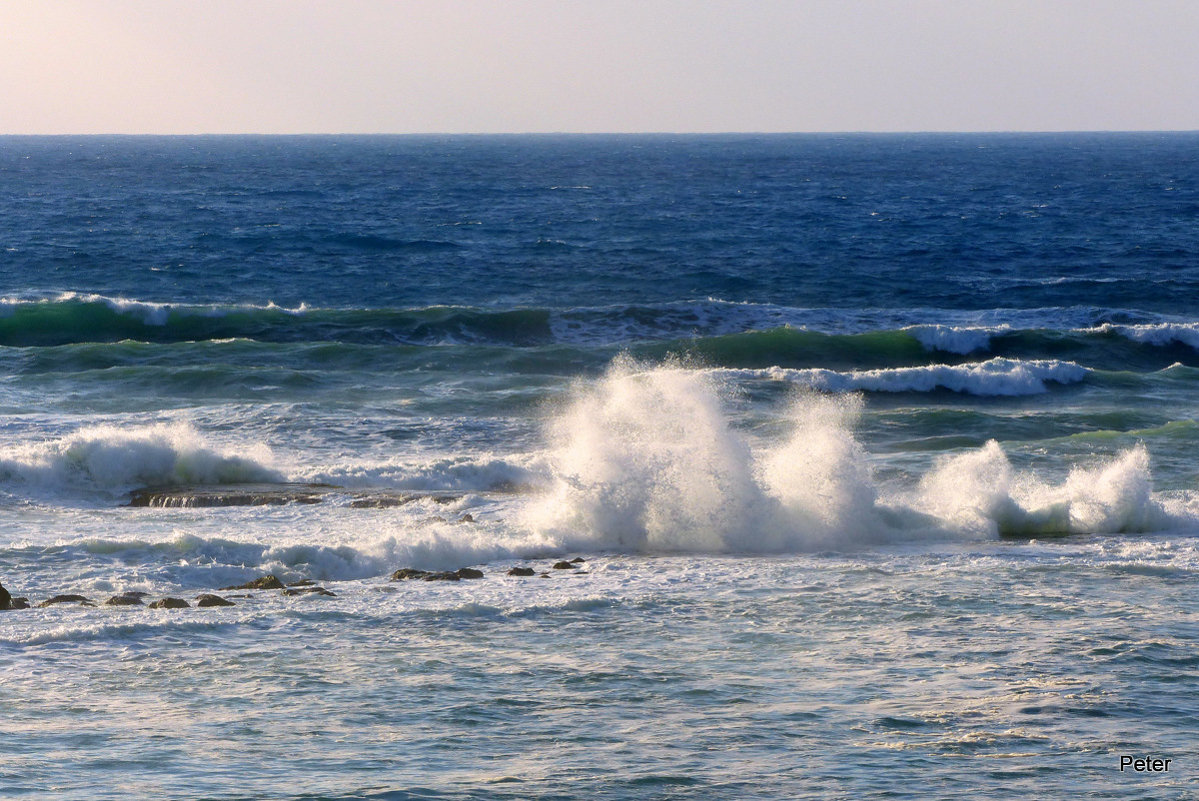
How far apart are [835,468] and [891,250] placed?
111ft

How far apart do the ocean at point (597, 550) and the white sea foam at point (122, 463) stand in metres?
0.05

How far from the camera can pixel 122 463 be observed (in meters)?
16.3

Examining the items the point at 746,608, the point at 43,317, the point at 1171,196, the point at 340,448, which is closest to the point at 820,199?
the point at 1171,196

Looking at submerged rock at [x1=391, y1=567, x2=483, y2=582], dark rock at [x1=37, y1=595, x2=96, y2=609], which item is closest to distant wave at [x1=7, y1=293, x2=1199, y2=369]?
submerged rock at [x1=391, y1=567, x2=483, y2=582]

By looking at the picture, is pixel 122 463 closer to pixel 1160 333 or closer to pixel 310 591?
pixel 310 591

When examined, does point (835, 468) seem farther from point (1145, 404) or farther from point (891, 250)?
point (891, 250)

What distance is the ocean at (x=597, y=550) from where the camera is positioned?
787cm

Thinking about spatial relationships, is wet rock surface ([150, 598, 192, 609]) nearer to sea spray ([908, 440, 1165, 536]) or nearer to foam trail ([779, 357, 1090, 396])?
sea spray ([908, 440, 1165, 536])

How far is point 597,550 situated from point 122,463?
6.46 meters

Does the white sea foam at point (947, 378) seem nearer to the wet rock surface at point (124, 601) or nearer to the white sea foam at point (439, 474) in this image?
the white sea foam at point (439, 474)

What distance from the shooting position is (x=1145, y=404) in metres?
23.3

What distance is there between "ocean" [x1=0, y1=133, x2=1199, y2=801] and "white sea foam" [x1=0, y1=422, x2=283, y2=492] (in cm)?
5

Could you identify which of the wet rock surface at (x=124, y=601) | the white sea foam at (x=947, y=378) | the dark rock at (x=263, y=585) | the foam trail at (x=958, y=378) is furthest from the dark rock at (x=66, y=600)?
the foam trail at (x=958, y=378)

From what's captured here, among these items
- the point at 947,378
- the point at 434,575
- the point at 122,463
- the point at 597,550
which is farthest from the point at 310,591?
the point at 947,378
